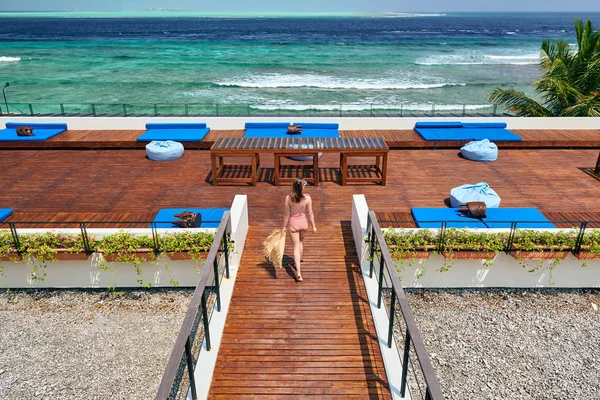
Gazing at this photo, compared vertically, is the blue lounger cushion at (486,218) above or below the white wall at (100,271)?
above

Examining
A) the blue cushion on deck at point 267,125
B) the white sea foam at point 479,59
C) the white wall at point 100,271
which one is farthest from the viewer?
the white sea foam at point 479,59

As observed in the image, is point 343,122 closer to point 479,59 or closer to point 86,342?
point 86,342

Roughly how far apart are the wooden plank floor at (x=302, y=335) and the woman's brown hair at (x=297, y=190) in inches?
61.7

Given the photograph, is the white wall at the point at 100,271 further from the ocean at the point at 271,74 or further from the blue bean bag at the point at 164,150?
the ocean at the point at 271,74

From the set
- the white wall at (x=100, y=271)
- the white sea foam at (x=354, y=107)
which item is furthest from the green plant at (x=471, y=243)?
the white sea foam at (x=354, y=107)

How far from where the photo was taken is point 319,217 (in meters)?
10.3

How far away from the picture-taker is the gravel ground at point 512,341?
7199 millimetres

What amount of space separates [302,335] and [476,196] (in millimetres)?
5576

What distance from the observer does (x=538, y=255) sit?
27.8 ft

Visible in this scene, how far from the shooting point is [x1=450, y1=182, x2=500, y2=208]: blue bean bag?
10031 millimetres

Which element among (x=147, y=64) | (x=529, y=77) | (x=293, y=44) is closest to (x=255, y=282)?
(x=529, y=77)

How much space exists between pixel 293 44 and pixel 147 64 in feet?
110

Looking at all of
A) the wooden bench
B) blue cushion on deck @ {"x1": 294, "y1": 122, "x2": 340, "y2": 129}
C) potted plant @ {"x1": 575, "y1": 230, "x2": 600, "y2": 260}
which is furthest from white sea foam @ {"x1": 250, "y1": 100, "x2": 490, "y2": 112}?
potted plant @ {"x1": 575, "y1": 230, "x2": 600, "y2": 260}

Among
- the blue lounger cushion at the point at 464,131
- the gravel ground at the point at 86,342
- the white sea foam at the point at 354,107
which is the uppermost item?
the blue lounger cushion at the point at 464,131
